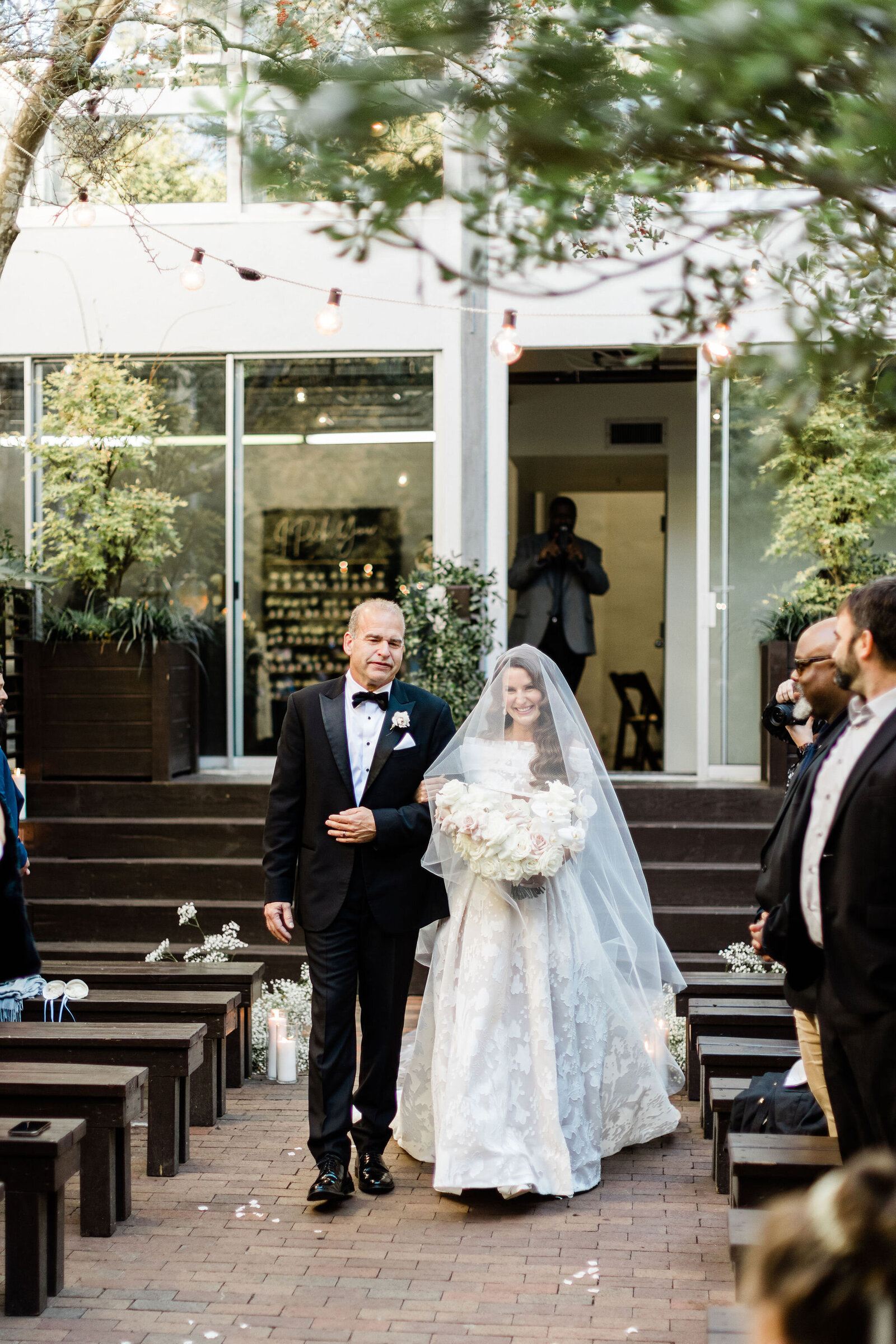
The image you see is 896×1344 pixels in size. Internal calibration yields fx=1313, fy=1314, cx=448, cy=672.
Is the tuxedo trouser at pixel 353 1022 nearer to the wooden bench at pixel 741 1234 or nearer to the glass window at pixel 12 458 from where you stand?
the wooden bench at pixel 741 1234

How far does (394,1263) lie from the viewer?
12.6 feet

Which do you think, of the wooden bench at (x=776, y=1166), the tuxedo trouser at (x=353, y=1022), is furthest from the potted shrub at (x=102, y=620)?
the wooden bench at (x=776, y=1166)

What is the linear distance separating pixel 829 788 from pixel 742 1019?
2331mm

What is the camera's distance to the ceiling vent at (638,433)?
1127 cm

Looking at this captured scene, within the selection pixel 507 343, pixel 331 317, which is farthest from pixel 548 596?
pixel 331 317

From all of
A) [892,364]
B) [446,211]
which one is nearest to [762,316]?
[892,364]

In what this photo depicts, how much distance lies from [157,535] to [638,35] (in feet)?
26.4

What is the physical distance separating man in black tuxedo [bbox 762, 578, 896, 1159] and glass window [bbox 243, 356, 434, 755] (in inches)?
266

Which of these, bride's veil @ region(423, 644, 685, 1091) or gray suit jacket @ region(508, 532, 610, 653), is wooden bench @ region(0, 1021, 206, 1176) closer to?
bride's veil @ region(423, 644, 685, 1091)

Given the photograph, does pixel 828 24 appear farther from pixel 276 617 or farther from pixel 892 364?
pixel 276 617

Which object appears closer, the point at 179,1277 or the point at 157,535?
the point at 179,1277

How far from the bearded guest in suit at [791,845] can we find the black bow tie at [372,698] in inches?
55.6

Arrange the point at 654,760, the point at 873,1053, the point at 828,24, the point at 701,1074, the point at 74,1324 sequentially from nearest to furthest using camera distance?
the point at 828,24 < the point at 873,1053 < the point at 74,1324 < the point at 701,1074 < the point at 654,760

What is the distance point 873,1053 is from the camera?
2.72 m
